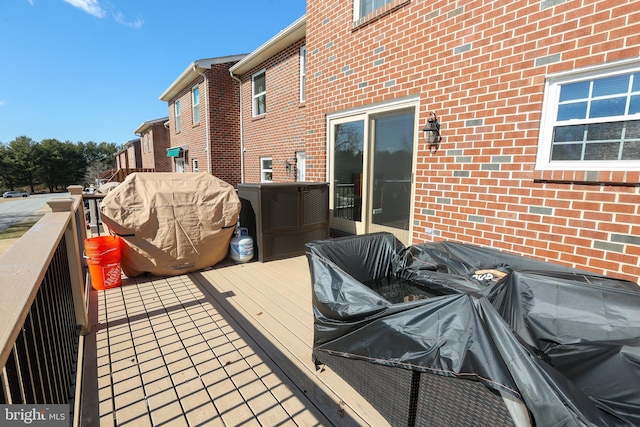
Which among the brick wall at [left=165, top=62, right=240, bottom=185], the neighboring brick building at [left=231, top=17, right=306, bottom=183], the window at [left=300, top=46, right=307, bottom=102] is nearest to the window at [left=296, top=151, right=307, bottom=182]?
the neighboring brick building at [left=231, top=17, right=306, bottom=183]

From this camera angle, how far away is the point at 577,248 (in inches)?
103

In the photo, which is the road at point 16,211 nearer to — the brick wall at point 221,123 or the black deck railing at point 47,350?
the brick wall at point 221,123

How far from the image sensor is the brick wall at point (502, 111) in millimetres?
2398

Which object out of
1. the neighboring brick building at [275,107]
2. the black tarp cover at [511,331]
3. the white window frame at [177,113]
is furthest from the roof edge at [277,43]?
the black tarp cover at [511,331]

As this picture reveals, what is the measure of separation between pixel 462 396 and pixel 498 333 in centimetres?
36

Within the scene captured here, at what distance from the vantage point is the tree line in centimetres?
4088

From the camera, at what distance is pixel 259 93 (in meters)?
9.34

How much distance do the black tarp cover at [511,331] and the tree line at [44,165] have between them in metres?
47.5

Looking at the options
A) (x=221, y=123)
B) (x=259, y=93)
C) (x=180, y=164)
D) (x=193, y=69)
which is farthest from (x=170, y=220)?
(x=180, y=164)

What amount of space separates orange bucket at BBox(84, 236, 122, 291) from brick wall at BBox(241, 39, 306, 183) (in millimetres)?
4797

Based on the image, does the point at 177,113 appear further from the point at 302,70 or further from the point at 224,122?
the point at 302,70

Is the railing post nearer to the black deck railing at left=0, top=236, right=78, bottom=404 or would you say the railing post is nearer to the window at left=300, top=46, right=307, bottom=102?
the black deck railing at left=0, top=236, right=78, bottom=404

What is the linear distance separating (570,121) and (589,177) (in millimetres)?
507

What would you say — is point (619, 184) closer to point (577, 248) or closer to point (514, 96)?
point (577, 248)
